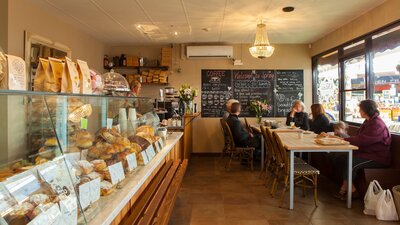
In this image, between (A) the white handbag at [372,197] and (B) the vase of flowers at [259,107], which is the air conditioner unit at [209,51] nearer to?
(B) the vase of flowers at [259,107]

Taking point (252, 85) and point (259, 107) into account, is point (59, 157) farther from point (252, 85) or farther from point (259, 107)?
point (252, 85)

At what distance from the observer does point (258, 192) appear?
400 centimetres

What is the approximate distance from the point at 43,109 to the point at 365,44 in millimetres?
4758

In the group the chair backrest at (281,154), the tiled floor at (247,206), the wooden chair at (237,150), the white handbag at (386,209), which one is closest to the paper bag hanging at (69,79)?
the tiled floor at (247,206)

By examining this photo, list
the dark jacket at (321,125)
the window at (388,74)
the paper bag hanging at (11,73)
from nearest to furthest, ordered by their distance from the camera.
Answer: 1. the paper bag hanging at (11,73)
2. the window at (388,74)
3. the dark jacket at (321,125)

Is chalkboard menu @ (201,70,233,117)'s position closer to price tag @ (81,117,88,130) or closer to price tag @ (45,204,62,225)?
price tag @ (81,117,88,130)

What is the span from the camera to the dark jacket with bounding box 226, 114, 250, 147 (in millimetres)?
5277

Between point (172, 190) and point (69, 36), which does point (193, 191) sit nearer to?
point (172, 190)

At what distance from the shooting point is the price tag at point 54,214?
36.5 inches

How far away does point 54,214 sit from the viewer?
947mm

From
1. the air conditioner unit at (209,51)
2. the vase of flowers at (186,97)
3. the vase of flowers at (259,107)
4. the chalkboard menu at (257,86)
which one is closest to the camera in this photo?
the vase of flowers at (186,97)

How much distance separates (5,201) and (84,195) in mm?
340

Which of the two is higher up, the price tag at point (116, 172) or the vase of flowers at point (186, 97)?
the vase of flowers at point (186, 97)

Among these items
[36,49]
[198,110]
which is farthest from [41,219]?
[198,110]
